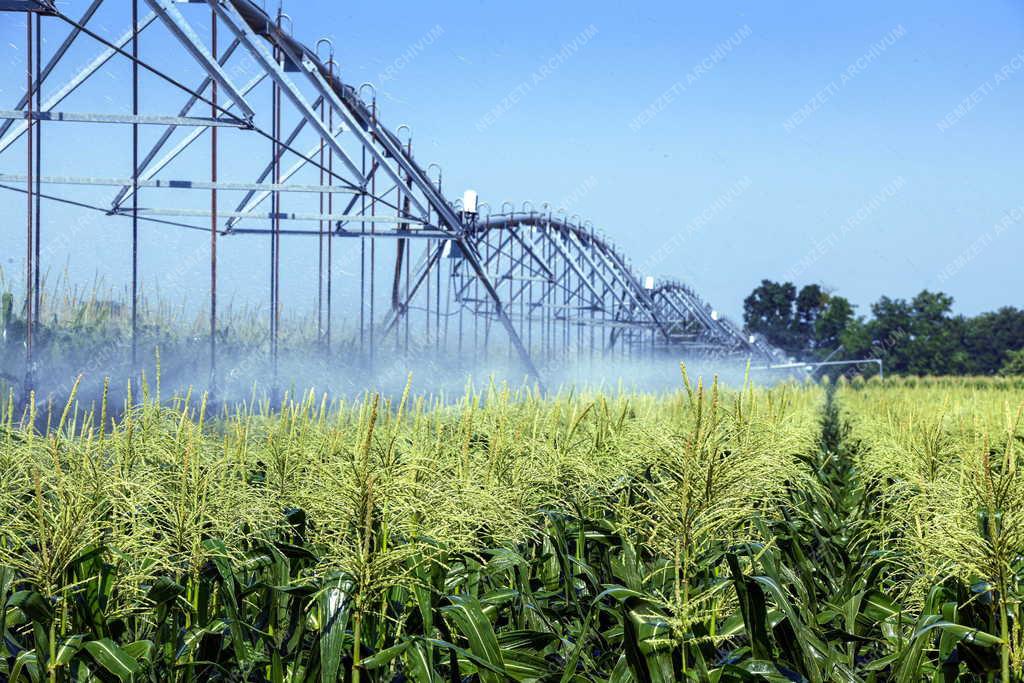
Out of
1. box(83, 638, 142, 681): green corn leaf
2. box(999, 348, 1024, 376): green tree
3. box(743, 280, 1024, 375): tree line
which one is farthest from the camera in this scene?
box(743, 280, 1024, 375): tree line

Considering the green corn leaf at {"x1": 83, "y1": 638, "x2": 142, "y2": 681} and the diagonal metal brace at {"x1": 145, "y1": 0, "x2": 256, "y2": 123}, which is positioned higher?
the diagonal metal brace at {"x1": 145, "y1": 0, "x2": 256, "y2": 123}

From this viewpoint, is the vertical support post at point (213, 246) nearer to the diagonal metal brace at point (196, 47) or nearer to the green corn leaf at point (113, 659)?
the diagonal metal brace at point (196, 47)

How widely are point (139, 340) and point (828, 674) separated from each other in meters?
14.4

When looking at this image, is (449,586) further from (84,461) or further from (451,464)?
(84,461)

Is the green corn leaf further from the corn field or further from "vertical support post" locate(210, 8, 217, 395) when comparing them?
"vertical support post" locate(210, 8, 217, 395)

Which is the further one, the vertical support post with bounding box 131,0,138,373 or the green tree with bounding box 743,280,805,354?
the green tree with bounding box 743,280,805,354

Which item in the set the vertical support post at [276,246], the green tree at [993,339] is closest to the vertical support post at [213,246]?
the vertical support post at [276,246]

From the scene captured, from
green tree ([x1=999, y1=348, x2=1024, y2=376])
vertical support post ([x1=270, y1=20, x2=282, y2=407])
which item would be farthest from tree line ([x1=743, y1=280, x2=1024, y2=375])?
vertical support post ([x1=270, y1=20, x2=282, y2=407])

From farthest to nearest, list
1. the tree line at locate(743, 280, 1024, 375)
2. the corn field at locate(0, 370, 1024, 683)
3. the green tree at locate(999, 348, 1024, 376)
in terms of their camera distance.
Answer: the tree line at locate(743, 280, 1024, 375) → the green tree at locate(999, 348, 1024, 376) → the corn field at locate(0, 370, 1024, 683)

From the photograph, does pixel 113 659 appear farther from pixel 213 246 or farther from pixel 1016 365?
pixel 1016 365

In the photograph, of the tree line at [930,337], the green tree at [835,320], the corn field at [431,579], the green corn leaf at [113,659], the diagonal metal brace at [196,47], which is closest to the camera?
the green corn leaf at [113,659]

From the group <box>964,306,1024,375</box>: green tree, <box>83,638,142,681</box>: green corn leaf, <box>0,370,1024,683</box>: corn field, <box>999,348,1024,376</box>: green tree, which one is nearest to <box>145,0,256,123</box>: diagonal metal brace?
<box>0,370,1024,683</box>: corn field

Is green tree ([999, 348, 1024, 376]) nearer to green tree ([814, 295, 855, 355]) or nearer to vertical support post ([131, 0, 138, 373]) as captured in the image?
green tree ([814, 295, 855, 355])

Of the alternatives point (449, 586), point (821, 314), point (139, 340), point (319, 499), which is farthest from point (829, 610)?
point (821, 314)
